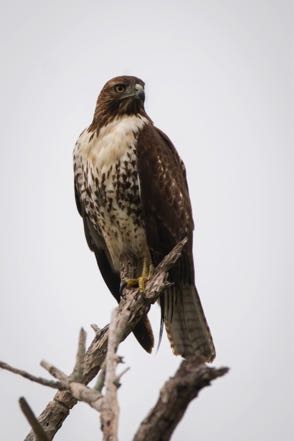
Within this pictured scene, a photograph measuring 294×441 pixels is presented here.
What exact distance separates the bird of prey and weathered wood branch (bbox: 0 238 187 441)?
0.88 m

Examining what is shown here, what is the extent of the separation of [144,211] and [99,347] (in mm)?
1630

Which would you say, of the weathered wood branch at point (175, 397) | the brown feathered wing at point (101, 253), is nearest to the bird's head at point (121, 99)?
the brown feathered wing at point (101, 253)

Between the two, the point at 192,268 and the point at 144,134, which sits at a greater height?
the point at 144,134

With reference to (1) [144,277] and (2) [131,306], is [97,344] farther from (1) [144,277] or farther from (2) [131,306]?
(1) [144,277]

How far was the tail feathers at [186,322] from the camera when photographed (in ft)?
23.2

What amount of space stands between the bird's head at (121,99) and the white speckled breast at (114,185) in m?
0.13

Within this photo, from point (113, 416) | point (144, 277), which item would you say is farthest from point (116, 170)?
point (113, 416)

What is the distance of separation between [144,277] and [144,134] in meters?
1.38

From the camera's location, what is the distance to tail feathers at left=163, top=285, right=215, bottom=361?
7074 mm

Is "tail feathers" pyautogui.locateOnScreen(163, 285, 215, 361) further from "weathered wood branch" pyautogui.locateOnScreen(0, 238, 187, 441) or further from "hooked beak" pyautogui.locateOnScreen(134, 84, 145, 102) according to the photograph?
"hooked beak" pyautogui.locateOnScreen(134, 84, 145, 102)

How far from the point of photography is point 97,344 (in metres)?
5.90

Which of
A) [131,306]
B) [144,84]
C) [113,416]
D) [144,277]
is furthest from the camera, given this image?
[144,84]

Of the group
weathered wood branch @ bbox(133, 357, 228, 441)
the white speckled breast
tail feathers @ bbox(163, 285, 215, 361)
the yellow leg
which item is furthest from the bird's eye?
weathered wood branch @ bbox(133, 357, 228, 441)

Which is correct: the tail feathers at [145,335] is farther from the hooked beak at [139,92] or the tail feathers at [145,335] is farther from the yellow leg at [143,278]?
the hooked beak at [139,92]
